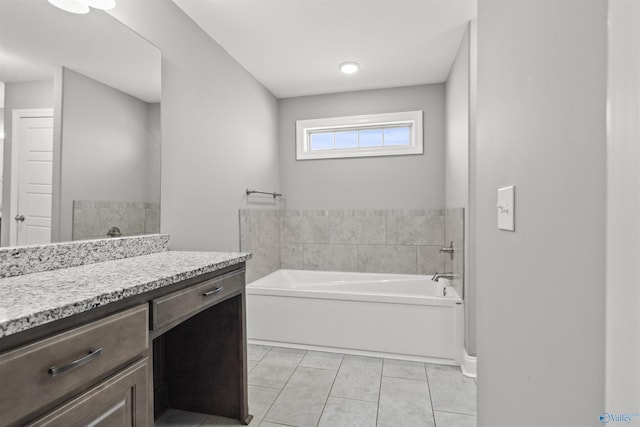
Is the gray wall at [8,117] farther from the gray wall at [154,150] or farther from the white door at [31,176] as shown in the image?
the gray wall at [154,150]

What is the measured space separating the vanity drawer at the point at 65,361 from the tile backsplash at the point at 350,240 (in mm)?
2095

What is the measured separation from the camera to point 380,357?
258 cm

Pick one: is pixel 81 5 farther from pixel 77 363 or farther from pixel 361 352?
pixel 361 352

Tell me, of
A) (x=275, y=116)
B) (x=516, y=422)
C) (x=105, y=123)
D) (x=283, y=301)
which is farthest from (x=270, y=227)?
(x=516, y=422)

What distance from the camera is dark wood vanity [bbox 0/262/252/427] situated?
0.75 m

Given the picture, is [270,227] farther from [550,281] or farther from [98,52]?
[550,281]

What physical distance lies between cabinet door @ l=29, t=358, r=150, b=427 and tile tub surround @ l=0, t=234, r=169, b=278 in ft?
2.11

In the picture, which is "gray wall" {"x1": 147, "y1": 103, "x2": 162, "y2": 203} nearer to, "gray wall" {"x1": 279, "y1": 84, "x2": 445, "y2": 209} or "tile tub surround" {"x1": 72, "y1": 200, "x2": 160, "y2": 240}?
"tile tub surround" {"x1": 72, "y1": 200, "x2": 160, "y2": 240}

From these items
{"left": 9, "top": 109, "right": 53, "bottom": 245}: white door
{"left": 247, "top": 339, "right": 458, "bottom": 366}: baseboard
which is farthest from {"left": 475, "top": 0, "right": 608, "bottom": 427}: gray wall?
{"left": 9, "top": 109, "right": 53, "bottom": 245}: white door

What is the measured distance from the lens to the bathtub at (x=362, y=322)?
249cm

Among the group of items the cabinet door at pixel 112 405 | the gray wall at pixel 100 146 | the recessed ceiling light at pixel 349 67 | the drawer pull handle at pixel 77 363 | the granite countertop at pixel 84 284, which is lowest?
the cabinet door at pixel 112 405

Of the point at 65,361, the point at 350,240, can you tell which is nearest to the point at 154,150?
the point at 65,361

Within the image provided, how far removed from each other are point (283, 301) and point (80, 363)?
6.55ft

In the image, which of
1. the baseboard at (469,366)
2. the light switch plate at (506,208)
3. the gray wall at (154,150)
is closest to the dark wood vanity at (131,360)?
the gray wall at (154,150)
